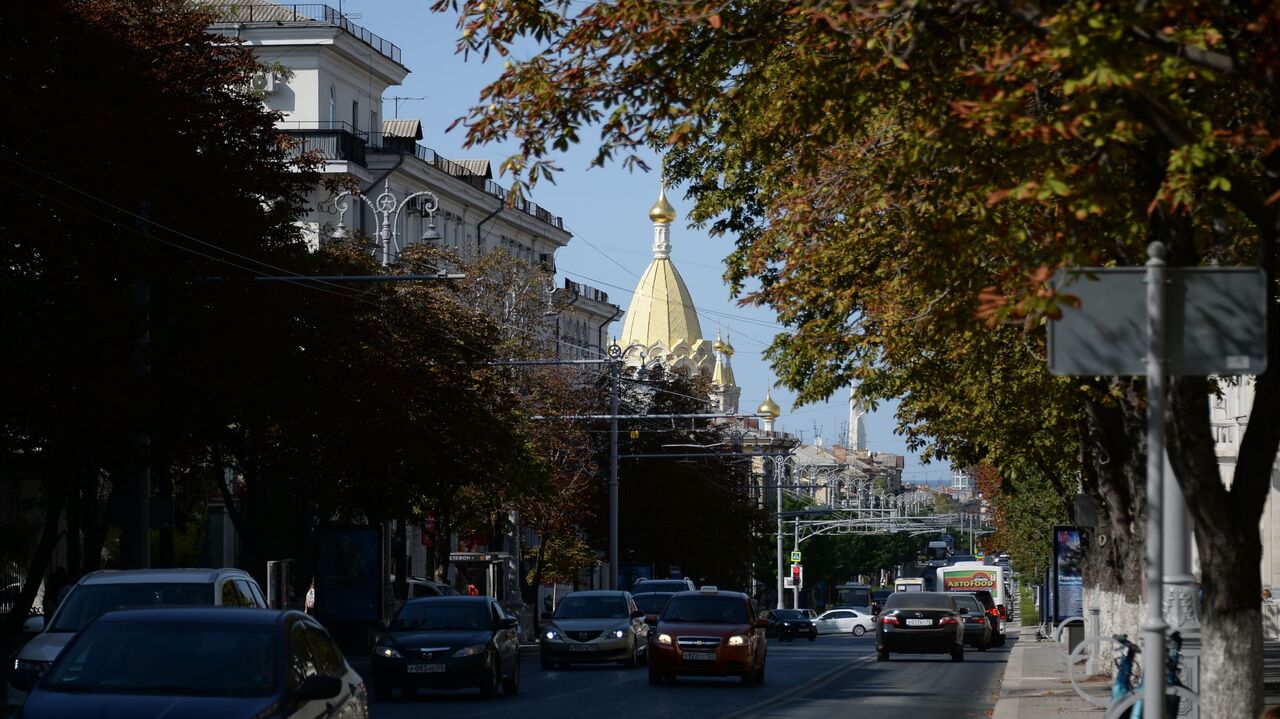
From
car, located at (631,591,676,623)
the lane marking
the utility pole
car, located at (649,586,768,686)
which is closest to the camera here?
the lane marking

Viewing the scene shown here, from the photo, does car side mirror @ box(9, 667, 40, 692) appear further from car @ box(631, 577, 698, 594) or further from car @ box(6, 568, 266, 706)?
car @ box(631, 577, 698, 594)

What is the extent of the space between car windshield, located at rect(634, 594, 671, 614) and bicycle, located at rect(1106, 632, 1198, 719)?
32.9 metres

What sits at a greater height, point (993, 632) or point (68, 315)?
point (68, 315)

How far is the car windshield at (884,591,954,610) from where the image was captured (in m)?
45.6

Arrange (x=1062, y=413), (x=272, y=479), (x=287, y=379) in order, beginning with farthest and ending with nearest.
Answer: (x=272, y=479), (x=287, y=379), (x=1062, y=413)

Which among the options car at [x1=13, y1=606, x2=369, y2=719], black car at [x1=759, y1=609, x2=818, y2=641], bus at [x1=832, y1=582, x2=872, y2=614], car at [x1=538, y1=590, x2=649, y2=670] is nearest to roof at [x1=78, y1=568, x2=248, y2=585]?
car at [x1=13, y1=606, x2=369, y2=719]

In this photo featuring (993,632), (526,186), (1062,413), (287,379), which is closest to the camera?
(526,186)

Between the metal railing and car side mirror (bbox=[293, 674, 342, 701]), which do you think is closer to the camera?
car side mirror (bbox=[293, 674, 342, 701])

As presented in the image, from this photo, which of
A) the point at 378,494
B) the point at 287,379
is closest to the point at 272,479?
the point at 378,494

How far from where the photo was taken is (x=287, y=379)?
3619 centimetres

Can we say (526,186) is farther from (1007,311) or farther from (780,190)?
(780,190)

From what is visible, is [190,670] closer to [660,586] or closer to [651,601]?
[651,601]

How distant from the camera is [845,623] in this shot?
9369cm

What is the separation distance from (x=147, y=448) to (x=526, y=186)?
1790 centimetres
